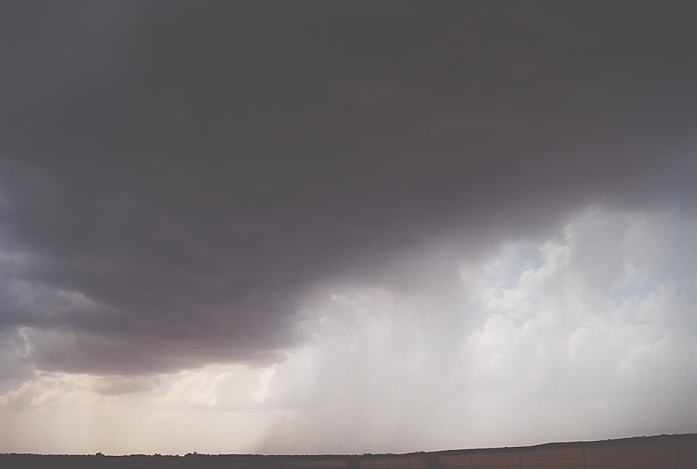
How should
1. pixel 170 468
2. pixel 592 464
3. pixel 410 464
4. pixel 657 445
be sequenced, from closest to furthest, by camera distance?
pixel 657 445 < pixel 592 464 < pixel 410 464 < pixel 170 468

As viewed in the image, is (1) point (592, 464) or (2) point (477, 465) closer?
(1) point (592, 464)

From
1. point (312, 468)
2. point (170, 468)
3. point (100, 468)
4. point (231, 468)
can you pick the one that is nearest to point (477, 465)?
point (312, 468)

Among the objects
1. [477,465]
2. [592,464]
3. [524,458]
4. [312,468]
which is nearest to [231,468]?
[312,468]

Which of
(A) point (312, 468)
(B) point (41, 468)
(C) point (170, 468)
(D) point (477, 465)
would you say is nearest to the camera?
(D) point (477, 465)

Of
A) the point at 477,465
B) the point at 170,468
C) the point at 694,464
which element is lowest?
the point at 170,468

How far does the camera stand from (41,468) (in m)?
59.4

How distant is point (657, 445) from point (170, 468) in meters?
60.0

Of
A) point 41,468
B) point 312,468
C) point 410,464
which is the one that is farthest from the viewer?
point 41,468

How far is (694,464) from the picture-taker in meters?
20.1

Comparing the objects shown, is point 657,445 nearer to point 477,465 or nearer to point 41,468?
point 477,465

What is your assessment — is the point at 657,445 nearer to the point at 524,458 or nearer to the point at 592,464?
the point at 592,464

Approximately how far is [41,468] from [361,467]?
130 feet

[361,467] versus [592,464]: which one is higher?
[592,464]

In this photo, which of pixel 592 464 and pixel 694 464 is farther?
pixel 592 464
